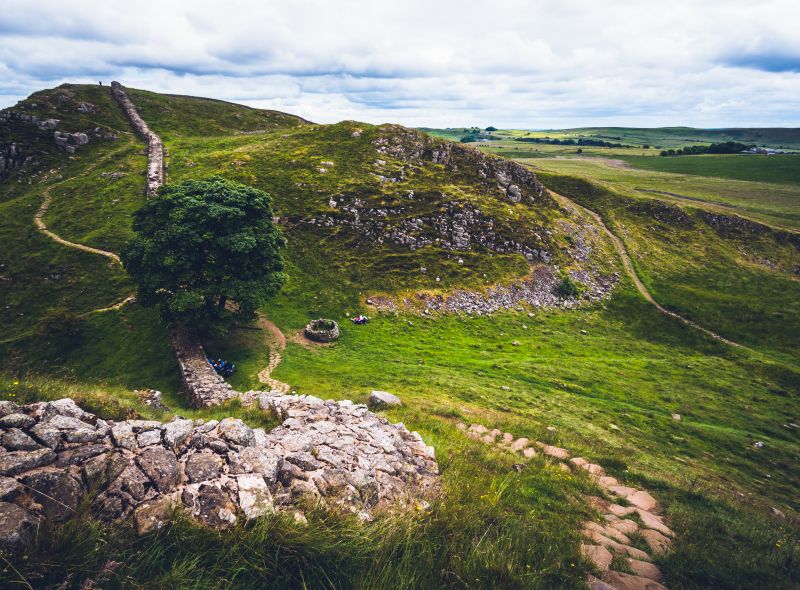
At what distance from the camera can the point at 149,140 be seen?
236 feet

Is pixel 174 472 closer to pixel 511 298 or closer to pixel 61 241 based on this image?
pixel 511 298

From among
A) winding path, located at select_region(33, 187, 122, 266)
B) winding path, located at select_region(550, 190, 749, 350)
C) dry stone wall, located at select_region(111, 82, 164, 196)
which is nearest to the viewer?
winding path, located at select_region(33, 187, 122, 266)

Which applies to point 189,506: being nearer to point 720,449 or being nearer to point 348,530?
point 348,530

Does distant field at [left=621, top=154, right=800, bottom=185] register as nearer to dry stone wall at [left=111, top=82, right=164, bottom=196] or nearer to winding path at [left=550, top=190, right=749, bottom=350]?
winding path at [left=550, top=190, right=749, bottom=350]

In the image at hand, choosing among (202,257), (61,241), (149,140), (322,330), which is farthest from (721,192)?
(61,241)

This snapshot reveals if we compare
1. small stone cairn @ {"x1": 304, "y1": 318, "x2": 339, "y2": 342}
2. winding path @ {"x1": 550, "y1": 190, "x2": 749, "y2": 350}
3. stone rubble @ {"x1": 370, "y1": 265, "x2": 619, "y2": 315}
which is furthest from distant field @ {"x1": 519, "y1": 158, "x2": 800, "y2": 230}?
small stone cairn @ {"x1": 304, "y1": 318, "x2": 339, "y2": 342}

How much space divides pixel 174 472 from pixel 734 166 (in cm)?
20409

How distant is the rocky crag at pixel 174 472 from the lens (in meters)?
6.40

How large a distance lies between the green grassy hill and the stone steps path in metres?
0.53

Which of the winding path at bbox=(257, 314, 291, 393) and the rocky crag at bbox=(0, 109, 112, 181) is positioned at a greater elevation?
the rocky crag at bbox=(0, 109, 112, 181)

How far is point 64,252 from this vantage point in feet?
131

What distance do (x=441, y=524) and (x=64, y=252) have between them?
51.8 meters

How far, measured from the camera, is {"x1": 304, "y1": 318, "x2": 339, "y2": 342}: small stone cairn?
32.0m

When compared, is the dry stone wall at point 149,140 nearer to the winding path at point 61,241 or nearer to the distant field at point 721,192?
the winding path at point 61,241
